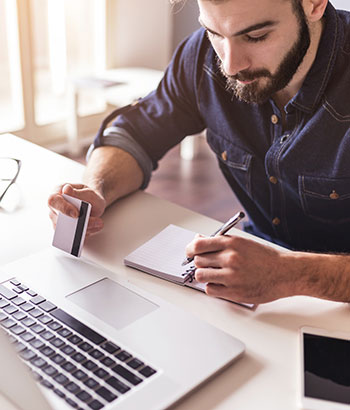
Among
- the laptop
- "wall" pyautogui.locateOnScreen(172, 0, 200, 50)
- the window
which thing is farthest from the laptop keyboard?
"wall" pyautogui.locateOnScreen(172, 0, 200, 50)

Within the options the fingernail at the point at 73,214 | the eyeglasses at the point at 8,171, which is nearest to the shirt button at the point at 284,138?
the fingernail at the point at 73,214

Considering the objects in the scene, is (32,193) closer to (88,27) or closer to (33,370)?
(33,370)

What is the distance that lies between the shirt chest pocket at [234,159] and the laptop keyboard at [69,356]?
0.63m

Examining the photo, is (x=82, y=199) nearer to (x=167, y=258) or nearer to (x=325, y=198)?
(x=167, y=258)

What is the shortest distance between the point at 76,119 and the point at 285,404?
2940mm

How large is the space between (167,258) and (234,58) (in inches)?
16.1

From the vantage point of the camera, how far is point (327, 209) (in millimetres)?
1158

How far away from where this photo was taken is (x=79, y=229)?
926mm

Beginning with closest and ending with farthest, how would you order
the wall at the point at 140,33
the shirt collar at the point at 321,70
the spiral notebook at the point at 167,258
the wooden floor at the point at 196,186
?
the spiral notebook at the point at 167,258 → the shirt collar at the point at 321,70 → the wooden floor at the point at 196,186 → the wall at the point at 140,33

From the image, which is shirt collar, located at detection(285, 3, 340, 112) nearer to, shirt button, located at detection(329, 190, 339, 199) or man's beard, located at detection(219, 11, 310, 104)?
man's beard, located at detection(219, 11, 310, 104)

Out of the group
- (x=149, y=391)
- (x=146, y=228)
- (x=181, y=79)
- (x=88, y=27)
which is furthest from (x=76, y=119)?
(x=149, y=391)

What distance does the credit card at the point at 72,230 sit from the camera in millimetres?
917

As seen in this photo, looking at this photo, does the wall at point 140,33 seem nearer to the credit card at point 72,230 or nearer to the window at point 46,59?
the window at point 46,59

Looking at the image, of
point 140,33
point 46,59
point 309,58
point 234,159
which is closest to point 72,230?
point 234,159
